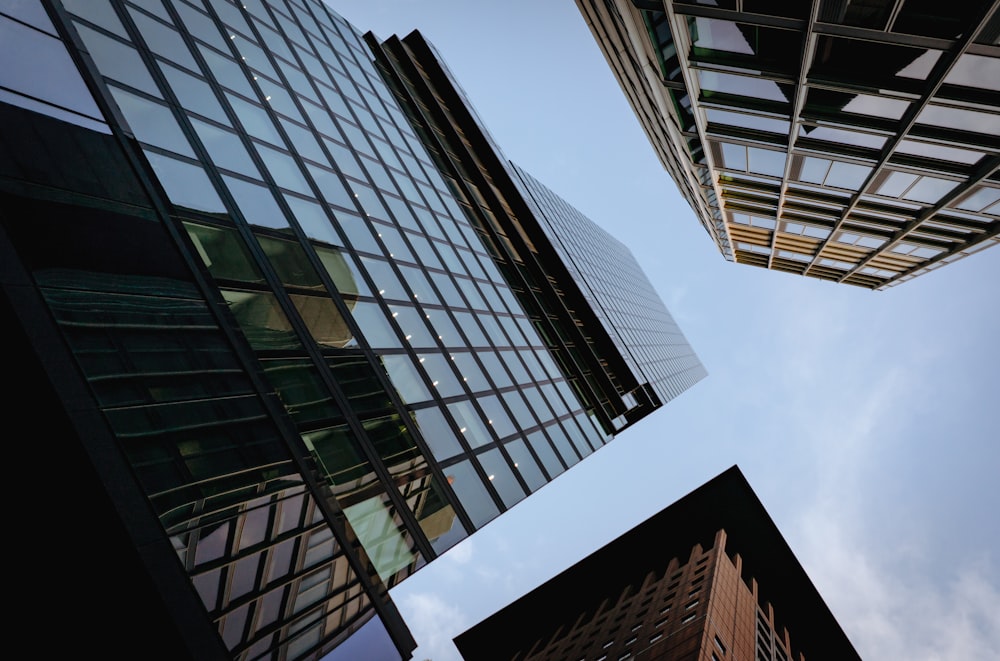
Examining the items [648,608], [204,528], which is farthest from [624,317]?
[204,528]

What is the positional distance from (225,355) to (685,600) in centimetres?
3561

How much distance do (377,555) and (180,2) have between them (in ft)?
52.5

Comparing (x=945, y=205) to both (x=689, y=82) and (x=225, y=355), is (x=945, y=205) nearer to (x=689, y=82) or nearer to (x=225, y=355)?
(x=689, y=82)

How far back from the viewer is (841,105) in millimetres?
14859

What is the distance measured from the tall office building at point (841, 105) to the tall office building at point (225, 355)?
10.6 metres

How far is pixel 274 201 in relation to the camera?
534 inches

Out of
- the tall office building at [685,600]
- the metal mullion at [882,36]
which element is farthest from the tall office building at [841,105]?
the tall office building at [685,600]

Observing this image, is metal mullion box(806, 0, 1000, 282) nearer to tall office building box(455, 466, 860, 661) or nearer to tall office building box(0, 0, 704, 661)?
tall office building box(0, 0, 704, 661)

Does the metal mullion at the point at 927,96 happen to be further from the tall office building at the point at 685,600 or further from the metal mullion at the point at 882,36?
the tall office building at the point at 685,600

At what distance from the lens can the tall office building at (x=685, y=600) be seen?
3266cm

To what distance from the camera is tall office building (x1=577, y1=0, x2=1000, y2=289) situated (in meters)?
11.2

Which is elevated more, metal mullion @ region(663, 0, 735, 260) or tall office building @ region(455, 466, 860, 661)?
metal mullion @ region(663, 0, 735, 260)

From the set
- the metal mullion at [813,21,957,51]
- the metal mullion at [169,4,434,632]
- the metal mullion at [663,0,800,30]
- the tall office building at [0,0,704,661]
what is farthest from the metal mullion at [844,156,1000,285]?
the metal mullion at [169,4,434,632]

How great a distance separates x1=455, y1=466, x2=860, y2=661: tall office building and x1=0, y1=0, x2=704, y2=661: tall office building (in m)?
19.8
